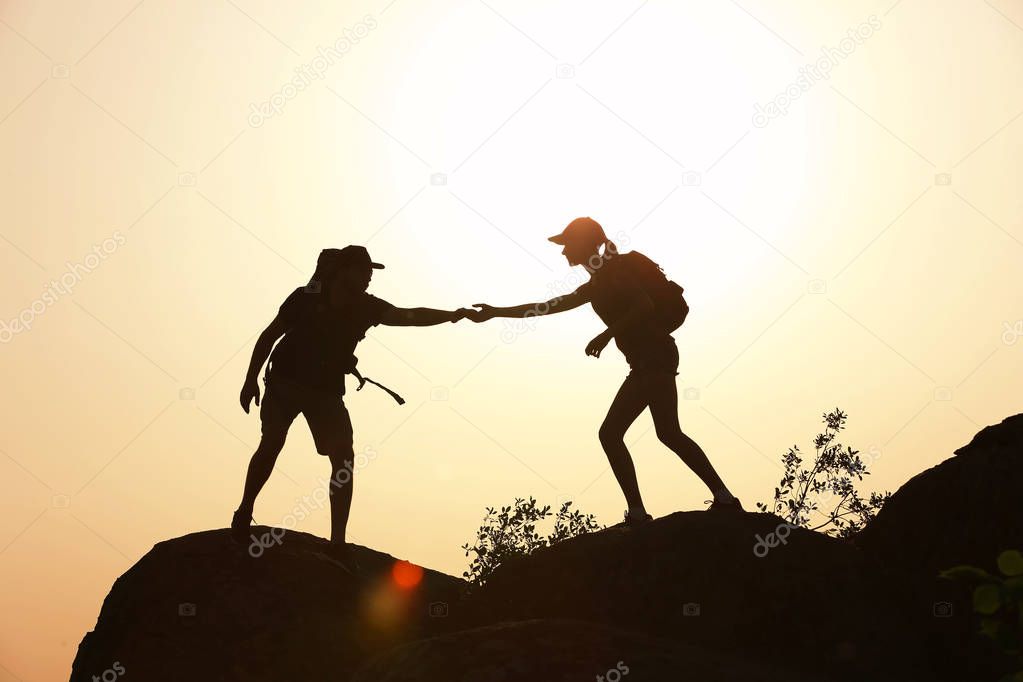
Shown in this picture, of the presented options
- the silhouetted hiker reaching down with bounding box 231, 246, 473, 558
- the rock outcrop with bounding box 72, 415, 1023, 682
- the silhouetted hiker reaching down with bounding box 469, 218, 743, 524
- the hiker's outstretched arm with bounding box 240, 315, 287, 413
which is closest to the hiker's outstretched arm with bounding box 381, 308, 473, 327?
the silhouetted hiker reaching down with bounding box 231, 246, 473, 558

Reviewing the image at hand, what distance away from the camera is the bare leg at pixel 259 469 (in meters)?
9.88

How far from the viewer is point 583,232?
9.75 m

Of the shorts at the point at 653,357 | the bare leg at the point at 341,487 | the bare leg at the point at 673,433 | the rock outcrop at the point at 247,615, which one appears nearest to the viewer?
the rock outcrop at the point at 247,615

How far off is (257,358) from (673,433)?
166 inches

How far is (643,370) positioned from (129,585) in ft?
18.2

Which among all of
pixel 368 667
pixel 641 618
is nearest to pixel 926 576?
pixel 641 618

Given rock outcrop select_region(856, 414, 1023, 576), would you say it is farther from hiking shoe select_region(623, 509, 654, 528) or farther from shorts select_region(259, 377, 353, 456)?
shorts select_region(259, 377, 353, 456)

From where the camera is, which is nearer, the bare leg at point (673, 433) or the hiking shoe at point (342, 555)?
the bare leg at point (673, 433)

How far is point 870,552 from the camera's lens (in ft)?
30.7

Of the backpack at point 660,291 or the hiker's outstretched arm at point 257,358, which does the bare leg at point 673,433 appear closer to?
the backpack at point 660,291

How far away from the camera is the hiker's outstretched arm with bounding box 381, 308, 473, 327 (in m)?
10.9

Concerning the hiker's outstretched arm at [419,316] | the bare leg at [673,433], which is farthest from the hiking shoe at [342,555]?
the bare leg at [673,433]

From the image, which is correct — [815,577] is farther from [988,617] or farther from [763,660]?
[988,617]

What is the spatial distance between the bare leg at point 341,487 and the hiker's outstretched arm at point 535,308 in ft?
8.26
